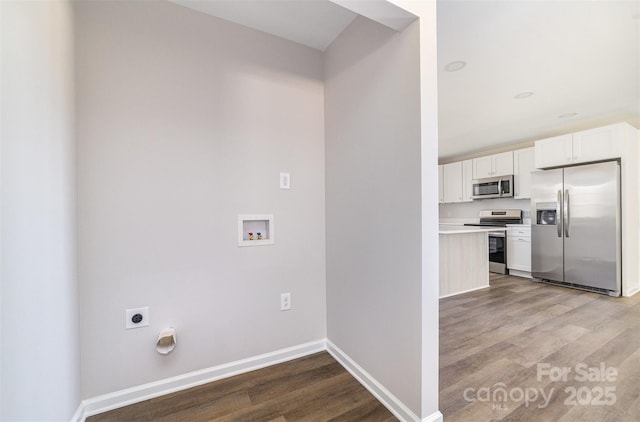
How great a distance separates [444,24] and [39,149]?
2.38 metres

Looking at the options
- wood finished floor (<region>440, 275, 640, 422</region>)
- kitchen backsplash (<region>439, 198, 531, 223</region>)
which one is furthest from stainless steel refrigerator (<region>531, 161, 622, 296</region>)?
kitchen backsplash (<region>439, 198, 531, 223</region>)

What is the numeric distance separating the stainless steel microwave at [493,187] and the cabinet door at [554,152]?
0.67 m

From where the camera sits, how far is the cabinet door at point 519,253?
4.22 m

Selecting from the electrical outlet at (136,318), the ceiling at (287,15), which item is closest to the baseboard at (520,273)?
the ceiling at (287,15)

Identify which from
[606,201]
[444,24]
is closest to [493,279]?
[606,201]

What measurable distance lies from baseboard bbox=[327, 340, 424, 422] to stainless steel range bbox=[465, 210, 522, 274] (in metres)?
4.07

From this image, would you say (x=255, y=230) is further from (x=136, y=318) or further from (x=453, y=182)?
(x=453, y=182)

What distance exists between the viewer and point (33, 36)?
93 cm

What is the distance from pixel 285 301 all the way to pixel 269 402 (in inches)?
23.6

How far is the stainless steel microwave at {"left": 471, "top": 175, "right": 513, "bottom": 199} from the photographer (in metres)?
4.66

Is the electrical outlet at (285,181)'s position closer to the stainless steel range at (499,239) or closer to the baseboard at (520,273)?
the stainless steel range at (499,239)

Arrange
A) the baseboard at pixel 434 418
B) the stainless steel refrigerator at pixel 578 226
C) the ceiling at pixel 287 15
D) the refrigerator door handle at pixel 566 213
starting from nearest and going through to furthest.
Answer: the baseboard at pixel 434 418 → the ceiling at pixel 287 15 → the stainless steel refrigerator at pixel 578 226 → the refrigerator door handle at pixel 566 213

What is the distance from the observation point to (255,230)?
1.81 m

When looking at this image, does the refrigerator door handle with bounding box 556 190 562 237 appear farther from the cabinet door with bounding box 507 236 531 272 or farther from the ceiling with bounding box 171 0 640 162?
the ceiling with bounding box 171 0 640 162
